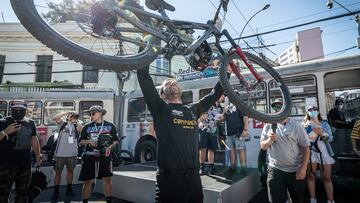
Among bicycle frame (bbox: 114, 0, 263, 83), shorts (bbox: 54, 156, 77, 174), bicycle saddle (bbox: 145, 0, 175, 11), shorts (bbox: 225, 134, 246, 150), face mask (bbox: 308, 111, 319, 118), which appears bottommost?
shorts (bbox: 54, 156, 77, 174)

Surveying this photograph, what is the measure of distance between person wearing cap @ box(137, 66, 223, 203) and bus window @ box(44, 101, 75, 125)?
8175mm

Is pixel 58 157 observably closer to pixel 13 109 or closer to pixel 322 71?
pixel 13 109

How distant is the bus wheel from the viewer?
8211mm

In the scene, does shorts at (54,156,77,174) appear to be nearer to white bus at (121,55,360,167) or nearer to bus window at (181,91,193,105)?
white bus at (121,55,360,167)

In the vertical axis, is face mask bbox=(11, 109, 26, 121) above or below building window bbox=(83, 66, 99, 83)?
below

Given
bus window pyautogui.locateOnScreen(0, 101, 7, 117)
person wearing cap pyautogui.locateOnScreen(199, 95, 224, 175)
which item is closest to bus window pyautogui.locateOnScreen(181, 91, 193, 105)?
person wearing cap pyautogui.locateOnScreen(199, 95, 224, 175)

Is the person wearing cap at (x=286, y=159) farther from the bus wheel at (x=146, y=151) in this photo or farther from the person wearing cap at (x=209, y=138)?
the bus wheel at (x=146, y=151)

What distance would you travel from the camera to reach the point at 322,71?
5648mm

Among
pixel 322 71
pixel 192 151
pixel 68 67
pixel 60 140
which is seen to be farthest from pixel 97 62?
pixel 68 67

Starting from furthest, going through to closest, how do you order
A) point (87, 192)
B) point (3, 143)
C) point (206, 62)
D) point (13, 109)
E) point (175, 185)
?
1. point (87, 192)
2. point (13, 109)
3. point (3, 143)
4. point (206, 62)
5. point (175, 185)

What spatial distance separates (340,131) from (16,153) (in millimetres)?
6485

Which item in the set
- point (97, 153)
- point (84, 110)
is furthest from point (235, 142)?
point (84, 110)

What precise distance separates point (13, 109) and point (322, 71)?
6.28 m

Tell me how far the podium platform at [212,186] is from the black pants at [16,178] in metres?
1.68
